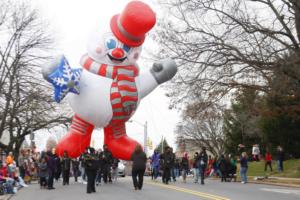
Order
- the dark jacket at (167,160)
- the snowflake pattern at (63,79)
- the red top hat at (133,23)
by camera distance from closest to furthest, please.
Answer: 1. the red top hat at (133,23)
2. the snowflake pattern at (63,79)
3. the dark jacket at (167,160)

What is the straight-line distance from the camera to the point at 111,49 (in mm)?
17078

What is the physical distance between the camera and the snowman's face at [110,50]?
56.0ft

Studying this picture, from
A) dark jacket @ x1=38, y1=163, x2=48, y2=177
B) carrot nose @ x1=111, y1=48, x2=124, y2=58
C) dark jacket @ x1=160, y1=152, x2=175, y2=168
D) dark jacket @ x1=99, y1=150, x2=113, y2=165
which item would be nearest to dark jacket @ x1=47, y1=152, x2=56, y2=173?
dark jacket @ x1=38, y1=163, x2=48, y2=177

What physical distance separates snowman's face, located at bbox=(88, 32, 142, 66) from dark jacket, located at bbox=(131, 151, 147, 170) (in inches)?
116

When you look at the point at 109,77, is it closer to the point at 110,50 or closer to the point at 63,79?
the point at 110,50

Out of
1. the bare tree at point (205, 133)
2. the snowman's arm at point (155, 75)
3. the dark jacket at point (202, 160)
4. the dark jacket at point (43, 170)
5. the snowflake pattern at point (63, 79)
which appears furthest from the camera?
the bare tree at point (205, 133)

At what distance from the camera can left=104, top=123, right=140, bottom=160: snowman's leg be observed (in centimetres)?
1844

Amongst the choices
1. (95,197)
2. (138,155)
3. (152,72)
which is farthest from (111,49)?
(95,197)

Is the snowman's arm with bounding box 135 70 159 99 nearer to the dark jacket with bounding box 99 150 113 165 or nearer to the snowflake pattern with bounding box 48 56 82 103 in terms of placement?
the snowflake pattern with bounding box 48 56 82 103

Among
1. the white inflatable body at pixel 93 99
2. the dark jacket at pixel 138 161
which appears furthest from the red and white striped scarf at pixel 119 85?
the dark jacket at pixel 138 161

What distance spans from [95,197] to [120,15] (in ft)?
19.2

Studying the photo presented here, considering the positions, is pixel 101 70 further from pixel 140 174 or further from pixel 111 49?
pixel 140 174

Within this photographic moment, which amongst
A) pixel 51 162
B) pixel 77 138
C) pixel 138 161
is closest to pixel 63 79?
pixel 77 138

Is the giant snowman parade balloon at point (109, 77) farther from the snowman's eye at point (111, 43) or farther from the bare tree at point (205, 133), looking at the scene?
the bare tree at point (205, 133)
